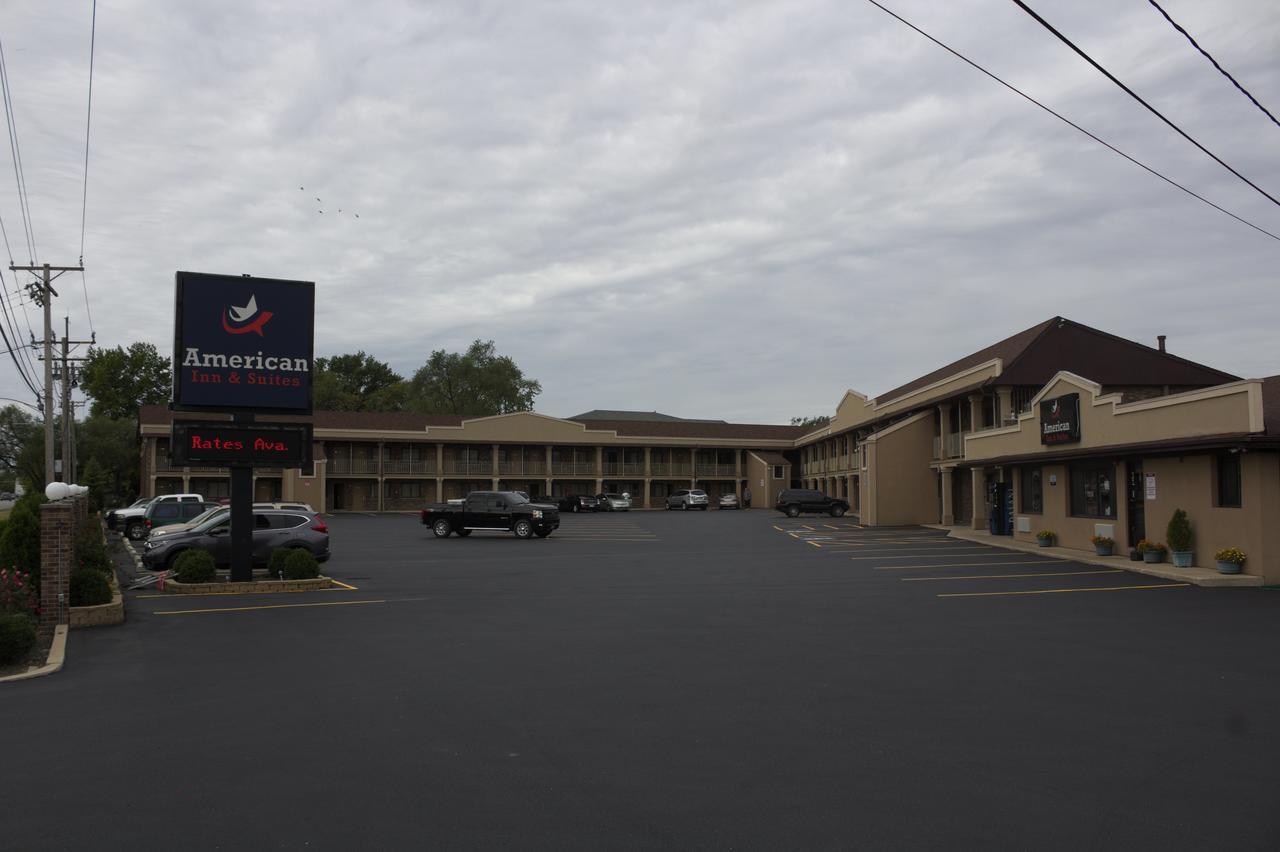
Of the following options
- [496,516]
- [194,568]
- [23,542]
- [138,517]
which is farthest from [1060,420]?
→ [138,517]

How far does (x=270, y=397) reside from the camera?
1986cm

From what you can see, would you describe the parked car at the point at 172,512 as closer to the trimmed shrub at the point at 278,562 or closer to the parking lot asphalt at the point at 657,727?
the trimmed shrub at the point at 278,562

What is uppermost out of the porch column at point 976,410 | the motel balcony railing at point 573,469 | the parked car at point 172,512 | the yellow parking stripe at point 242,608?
the porch column at point 976,410

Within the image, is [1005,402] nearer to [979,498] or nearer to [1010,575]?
[979,498]

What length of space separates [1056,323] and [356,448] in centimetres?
4686

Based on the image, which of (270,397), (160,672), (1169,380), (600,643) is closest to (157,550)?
(270,397)

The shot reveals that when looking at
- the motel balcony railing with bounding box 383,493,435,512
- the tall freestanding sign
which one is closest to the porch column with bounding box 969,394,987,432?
the tall freestanding sign

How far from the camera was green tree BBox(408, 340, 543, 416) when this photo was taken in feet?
322

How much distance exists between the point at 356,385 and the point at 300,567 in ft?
314

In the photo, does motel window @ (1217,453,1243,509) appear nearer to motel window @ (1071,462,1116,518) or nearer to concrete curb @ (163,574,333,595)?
motel window @ (1071,462,1116,518)

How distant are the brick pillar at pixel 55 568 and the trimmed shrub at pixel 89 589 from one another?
1.73 feet

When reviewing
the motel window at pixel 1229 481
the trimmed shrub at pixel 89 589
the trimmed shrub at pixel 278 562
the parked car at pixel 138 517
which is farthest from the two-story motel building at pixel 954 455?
the trimmed shrub at pixel 89 589

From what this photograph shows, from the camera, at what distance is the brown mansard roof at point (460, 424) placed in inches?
2557

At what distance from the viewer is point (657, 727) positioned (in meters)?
8.01
